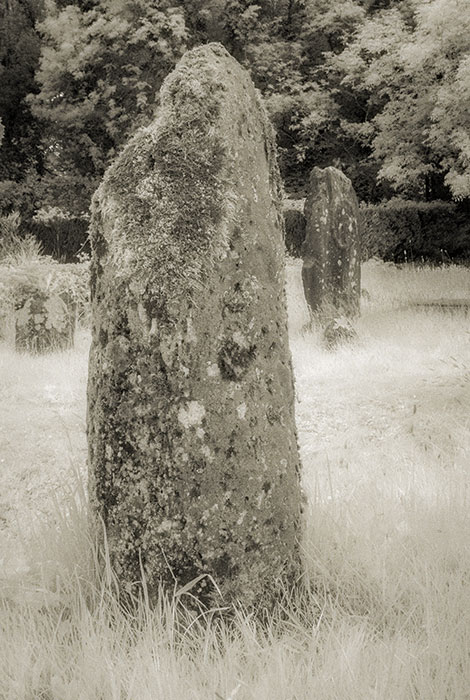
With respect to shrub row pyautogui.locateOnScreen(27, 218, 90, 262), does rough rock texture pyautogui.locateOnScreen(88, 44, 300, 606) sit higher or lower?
lower

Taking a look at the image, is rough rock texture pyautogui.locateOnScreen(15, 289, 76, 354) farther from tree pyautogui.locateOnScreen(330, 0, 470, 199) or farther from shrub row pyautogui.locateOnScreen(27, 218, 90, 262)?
shrub row pyautogui.locateOnScreen(27, 218, 90, 262)

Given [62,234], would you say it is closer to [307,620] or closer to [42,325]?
[42,325]

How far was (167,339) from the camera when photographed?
2125 mm

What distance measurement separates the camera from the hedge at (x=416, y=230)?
20312mm

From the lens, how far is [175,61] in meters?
22.1

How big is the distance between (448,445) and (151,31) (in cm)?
1989

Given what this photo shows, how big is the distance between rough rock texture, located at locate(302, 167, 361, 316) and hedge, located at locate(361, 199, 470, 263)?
10567mm

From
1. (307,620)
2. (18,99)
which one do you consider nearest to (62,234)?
(18,99)

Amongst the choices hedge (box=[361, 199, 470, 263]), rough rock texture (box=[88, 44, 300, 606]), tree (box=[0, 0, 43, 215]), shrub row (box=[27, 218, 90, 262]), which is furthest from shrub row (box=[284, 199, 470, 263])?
rough rock texture (box=[88, 44, 300, 606])

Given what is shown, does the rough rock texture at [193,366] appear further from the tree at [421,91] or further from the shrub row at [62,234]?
the shrub row at [62,234]

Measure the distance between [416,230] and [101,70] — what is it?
11935mm

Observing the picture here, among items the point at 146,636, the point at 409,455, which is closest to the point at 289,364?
the point at 146,636

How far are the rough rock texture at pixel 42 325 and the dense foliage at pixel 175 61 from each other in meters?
12.3

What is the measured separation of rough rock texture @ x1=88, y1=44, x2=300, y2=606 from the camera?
2.12 m
